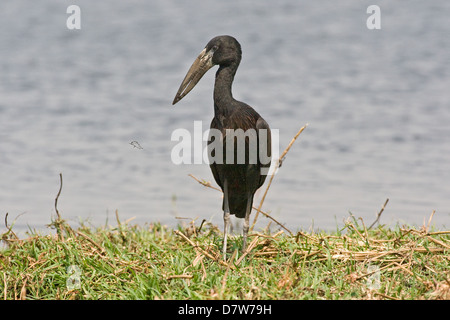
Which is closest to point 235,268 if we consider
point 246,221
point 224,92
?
point 246,221

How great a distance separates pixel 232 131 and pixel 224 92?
0.46 m

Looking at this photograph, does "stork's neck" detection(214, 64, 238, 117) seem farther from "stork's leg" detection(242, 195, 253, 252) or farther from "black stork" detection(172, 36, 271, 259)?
"stork's leg" detection(242, 195, 253, 252)

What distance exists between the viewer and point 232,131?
6.18 metres

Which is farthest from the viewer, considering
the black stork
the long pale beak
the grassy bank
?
the long pale beak

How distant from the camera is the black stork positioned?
246 inches

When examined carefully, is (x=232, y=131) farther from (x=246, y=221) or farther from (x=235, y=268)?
(x=235, y=268)

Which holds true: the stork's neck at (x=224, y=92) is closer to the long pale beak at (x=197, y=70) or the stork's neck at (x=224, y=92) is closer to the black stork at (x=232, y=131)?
the black stork at (x=232, y=131)

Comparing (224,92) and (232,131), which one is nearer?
(232,131)

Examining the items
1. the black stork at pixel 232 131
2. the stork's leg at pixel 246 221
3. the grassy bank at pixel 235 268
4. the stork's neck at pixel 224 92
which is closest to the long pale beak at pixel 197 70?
the black stork at pixel 232 131

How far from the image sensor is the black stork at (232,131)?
625 cm

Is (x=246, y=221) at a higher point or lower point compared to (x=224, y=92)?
lower

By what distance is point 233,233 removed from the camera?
747 centimetres

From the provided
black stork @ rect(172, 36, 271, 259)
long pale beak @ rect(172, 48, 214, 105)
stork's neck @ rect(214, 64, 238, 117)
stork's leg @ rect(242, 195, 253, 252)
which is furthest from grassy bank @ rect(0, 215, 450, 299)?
long pale beak @ rect(172, 48, 214, 105)
